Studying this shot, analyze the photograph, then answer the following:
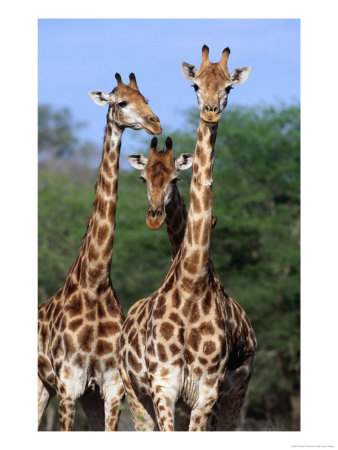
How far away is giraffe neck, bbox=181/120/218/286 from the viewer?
8305 millimetres

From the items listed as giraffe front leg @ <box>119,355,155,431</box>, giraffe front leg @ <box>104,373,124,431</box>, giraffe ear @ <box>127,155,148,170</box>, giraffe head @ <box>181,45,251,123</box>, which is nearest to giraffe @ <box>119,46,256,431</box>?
giraffe head @ <box>181,45,251,123</box>

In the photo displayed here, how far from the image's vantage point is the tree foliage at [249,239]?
24.8 m

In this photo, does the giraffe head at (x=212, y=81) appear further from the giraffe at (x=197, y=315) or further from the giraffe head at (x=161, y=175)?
the giraffe head at (x=161, y=175)

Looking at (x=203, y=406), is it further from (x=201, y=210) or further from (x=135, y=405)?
(x=201, y=210)

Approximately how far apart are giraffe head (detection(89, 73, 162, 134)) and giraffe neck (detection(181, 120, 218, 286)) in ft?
2.94

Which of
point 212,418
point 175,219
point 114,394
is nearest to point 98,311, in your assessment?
point 114,394

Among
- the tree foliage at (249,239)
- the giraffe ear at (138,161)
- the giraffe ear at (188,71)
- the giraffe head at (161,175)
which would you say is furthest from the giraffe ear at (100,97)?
the tree foliage at (249,239)

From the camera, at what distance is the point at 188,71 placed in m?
8.49

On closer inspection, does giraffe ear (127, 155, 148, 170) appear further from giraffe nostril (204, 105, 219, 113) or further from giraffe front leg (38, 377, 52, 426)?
giraffe front leg (38, 377, 52, 426)

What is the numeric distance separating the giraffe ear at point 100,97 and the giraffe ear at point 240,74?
5.36ft

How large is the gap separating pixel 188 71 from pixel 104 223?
193 cm
